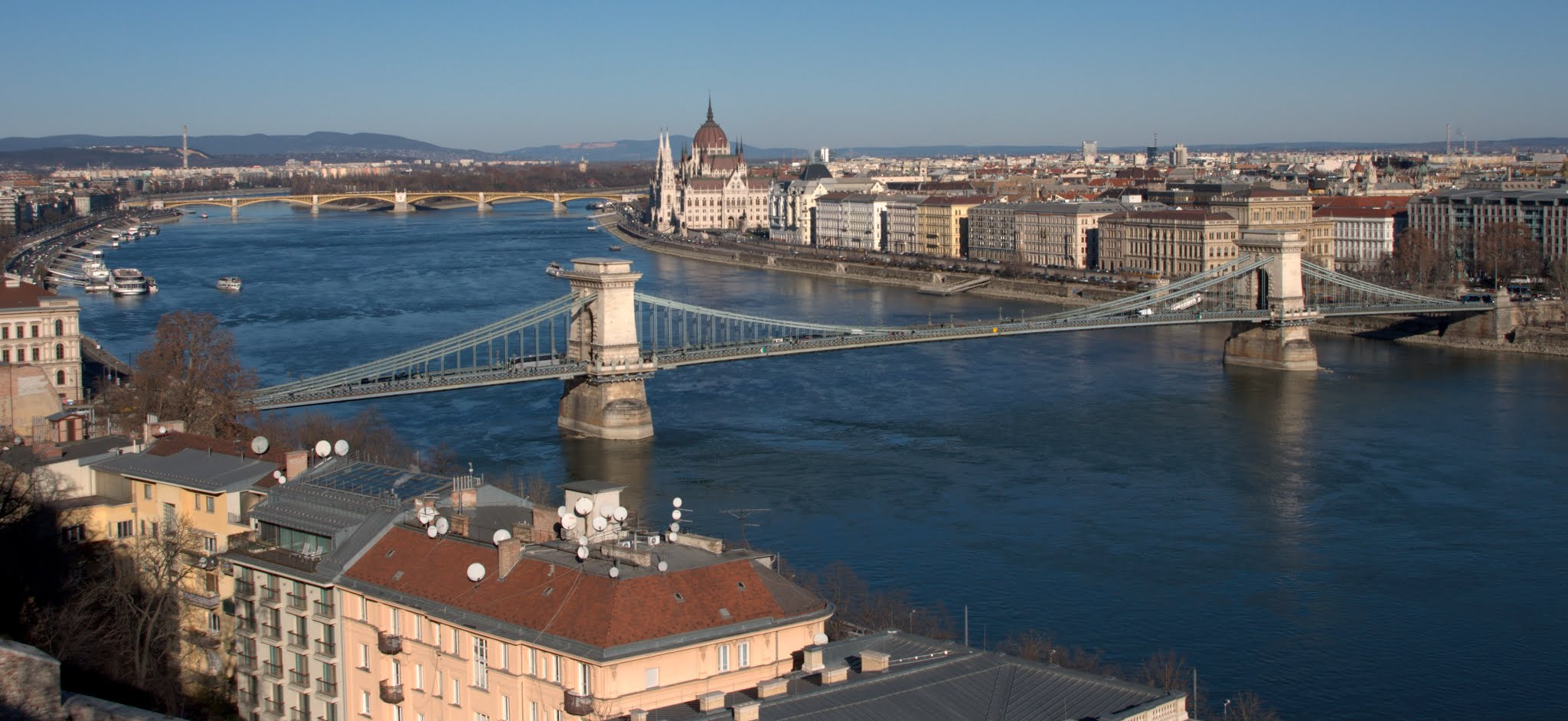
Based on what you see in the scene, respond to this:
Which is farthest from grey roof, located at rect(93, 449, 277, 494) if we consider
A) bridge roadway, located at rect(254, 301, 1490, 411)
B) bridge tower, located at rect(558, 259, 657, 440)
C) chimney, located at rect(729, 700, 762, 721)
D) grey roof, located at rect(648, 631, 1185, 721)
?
bridge tower, located at rect(558, 259, 657, 440)

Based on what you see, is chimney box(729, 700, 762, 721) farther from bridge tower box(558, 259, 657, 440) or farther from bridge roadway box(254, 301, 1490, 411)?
bridge tower box(558, 259, 657, 440)

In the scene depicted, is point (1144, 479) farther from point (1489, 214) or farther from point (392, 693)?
point (1489, 214)

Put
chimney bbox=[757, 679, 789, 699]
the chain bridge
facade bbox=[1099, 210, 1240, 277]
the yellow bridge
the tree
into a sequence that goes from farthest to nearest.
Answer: the yellow bridge, facade bbox=[1099, 210, 1240, 277], the chain bridge, the tree, chimney bbox=[757, 679, 789, 699]

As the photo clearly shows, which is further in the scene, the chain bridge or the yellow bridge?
the yellow bridge

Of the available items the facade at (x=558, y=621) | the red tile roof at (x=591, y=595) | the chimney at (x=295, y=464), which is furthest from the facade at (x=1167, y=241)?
the red tile roof at (x=591, y=595)

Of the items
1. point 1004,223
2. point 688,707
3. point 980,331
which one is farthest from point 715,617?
point 1004,223

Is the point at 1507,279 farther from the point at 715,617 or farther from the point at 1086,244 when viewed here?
the point at 715,617
